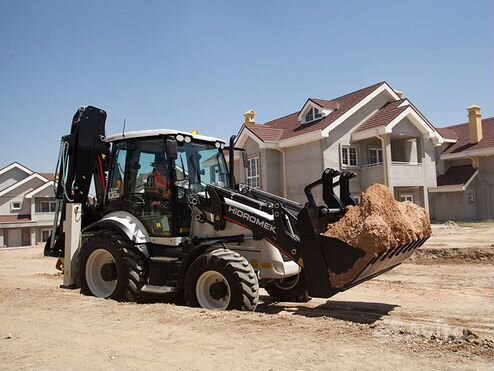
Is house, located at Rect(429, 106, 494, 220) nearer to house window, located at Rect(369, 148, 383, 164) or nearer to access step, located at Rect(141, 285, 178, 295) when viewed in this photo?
house window, located at Rect(369, 148, 383, 164)

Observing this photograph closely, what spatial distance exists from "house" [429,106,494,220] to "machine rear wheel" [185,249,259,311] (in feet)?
83.9

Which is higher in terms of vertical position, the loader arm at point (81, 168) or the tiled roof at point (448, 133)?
the tiled roof at point (448, 133)

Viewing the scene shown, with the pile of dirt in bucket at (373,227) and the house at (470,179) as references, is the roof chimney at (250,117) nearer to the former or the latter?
the house at (470,179)

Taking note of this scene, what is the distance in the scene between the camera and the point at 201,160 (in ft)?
28.2

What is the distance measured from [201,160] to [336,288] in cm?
353

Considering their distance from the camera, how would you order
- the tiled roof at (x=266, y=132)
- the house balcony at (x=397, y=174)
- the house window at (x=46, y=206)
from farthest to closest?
the house window at (x=46, y=206)
the tiled roof at (x=266, y=132)
the house balcony at (x=397, y=174)

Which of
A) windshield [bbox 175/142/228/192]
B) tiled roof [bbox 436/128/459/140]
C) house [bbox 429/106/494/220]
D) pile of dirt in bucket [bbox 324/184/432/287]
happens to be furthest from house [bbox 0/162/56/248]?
pile of dirt in bucket [bbox 324/184/432/287]

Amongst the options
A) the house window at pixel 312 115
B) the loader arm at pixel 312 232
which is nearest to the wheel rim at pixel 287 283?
the loader arm at pixel 312 232

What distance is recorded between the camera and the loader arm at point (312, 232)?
244 inches

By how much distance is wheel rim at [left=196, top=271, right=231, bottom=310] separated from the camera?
708 centimetres

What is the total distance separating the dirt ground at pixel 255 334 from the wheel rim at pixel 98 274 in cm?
33

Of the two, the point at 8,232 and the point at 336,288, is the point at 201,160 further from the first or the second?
the point at 8,232

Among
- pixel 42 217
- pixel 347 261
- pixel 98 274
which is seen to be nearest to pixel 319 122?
pixel 98 274

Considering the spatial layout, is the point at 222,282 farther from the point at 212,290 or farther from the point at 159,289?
the point at 159,289
